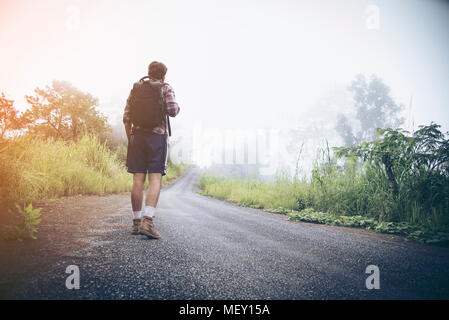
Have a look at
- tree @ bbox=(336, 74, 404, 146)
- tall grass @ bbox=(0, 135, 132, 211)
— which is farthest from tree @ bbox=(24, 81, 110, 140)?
tree @ bbox=(336, 74, 404, 146)

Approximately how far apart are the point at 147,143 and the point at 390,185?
4029 millimetres

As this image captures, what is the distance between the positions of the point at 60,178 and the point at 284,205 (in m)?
5.27

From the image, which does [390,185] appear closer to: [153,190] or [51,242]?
[153,190]

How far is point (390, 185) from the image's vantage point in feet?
11.9

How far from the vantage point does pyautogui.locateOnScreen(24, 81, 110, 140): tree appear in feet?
54.3

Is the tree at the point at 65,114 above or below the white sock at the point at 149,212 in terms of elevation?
above

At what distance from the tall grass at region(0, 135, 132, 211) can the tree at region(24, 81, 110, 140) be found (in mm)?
11260

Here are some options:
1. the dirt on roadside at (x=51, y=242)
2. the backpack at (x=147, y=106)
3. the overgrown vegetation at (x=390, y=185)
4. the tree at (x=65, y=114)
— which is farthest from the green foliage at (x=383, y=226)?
the tree at (x=65, y=114)

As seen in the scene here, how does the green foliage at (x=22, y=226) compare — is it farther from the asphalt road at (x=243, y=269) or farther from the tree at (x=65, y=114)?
the tree at (x=65, y=114)

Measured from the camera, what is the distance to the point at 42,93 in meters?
18.7

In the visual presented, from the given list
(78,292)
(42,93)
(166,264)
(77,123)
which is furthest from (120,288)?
(42,93)

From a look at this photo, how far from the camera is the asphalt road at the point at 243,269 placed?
1.36 meters

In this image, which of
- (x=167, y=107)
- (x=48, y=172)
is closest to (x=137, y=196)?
(x=167, y=107)

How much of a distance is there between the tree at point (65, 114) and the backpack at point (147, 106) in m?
16.5
